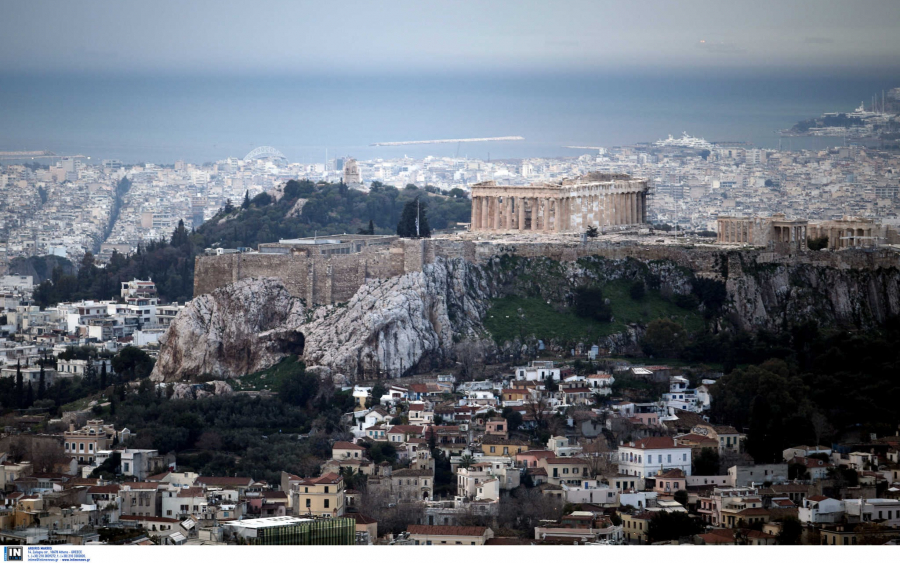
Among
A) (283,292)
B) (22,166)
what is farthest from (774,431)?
(22,166)

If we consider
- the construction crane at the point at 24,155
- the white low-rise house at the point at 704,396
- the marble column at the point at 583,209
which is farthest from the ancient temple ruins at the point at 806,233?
the construction crane at the point at 24,155

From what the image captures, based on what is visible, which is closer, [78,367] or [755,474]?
[755,474]

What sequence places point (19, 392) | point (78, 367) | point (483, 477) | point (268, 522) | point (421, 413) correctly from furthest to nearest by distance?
point (78, 367) < point (19, 392) < point (421, 413) < point (483, 477) < point (268, 522)

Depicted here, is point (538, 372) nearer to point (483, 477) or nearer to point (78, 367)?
point (483, 477)

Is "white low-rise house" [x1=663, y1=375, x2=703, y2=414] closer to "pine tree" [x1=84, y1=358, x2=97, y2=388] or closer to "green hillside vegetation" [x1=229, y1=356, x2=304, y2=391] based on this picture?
"green hillside vegetation" [x1=229, y1=356, x2=304, y2=391]

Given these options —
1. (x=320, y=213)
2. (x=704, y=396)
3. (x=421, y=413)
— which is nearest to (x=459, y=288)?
(x=421, y=413)

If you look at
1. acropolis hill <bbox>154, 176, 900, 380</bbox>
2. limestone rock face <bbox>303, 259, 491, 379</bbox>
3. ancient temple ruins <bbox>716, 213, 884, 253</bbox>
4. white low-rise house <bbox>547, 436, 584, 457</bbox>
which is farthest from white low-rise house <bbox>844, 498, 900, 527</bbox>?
ancient temple ruins <bbox>716, 213, 884, 253</bbox>
